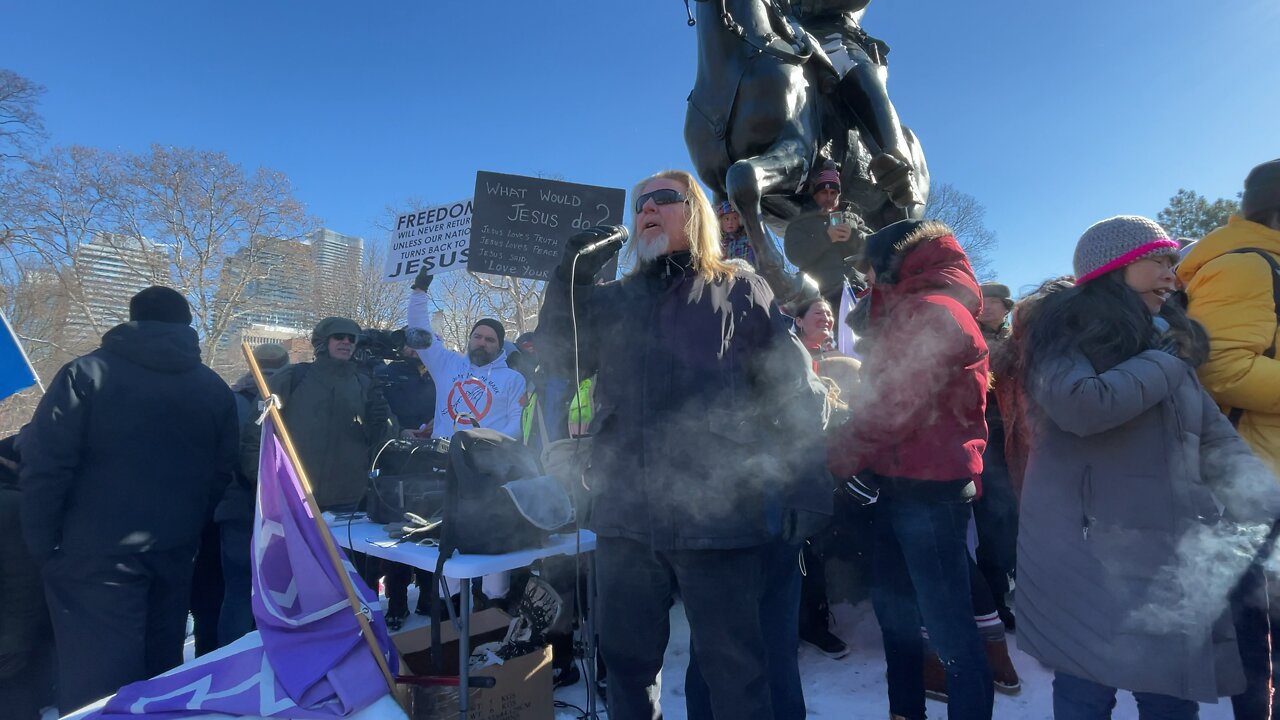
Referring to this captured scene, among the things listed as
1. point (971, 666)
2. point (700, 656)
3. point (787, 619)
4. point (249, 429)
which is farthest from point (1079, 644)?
point (249, 429)

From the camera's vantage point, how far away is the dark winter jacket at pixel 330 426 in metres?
3.99

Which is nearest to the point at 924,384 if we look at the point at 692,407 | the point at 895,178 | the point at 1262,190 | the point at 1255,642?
the point at 692,407

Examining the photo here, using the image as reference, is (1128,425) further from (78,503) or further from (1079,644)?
(78,503)

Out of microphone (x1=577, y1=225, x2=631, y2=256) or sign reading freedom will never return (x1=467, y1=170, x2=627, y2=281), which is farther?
sign reading freedom will never return (x1=467, y1=170, x2=627, y2=281)

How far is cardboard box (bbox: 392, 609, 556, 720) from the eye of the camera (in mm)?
2314

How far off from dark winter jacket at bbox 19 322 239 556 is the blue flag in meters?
0.45

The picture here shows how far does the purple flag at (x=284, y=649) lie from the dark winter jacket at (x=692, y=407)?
3.64ft

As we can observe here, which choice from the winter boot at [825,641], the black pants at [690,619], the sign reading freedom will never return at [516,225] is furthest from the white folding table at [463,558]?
the sign reading freedom will never return at [516,225]

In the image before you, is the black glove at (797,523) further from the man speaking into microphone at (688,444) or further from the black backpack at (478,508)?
the black backpack at (478,508)

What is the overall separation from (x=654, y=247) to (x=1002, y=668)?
8.02 ft

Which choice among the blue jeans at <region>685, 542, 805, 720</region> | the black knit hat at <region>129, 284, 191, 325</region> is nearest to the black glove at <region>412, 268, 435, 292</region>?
the black knit hat at <region>129, 284, 191, 325</region>

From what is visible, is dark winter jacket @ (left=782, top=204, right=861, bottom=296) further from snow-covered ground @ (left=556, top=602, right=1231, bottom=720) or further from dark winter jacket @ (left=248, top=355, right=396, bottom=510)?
dark winter jacket @ (left=248, top=355, right=396, bottom=510)

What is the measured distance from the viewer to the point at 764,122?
12.8 feet

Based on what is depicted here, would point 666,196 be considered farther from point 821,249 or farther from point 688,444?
point 821,249
